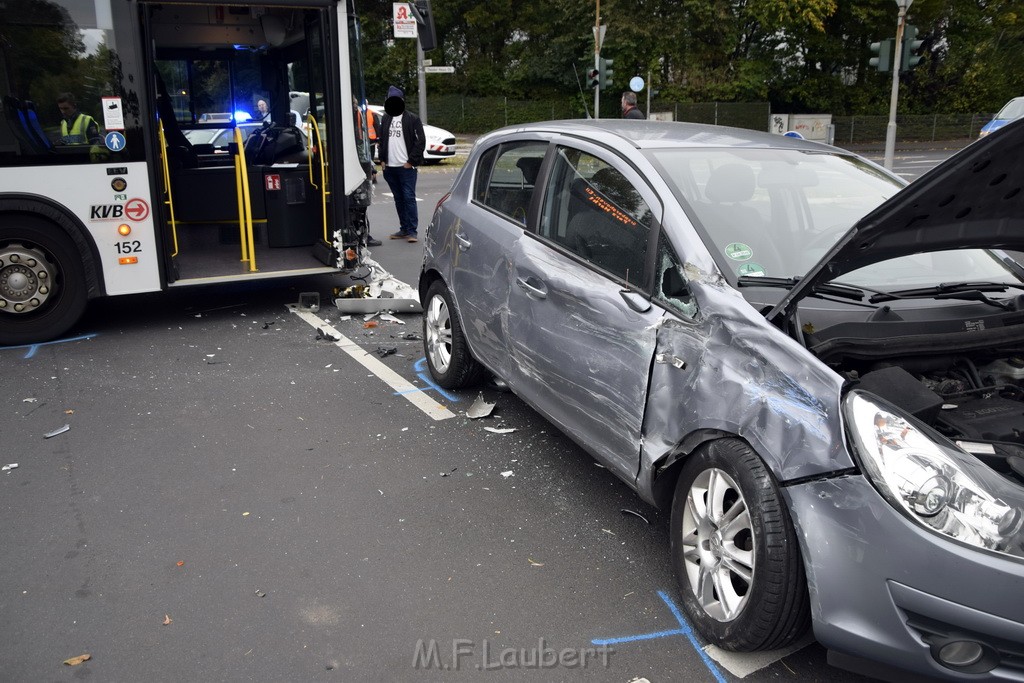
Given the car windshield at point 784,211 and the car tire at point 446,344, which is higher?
the car windshield at point 784,211

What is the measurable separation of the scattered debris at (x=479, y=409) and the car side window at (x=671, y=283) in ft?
7.16

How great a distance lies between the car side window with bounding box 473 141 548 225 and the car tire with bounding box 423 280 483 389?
709mm

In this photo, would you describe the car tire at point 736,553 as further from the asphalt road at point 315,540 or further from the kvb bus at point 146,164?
the kvb bus at point 146,164

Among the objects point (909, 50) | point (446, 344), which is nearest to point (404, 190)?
→ point (446, 344)

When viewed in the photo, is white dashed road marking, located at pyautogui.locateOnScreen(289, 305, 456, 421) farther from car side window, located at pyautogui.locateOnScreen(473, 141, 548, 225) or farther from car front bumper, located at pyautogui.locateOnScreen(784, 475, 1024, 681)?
car front bumper, located at pyautogui.locateOnScreen(784, 475, 1024, 681)

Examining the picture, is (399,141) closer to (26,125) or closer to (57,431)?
(26,125)

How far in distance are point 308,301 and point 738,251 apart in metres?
5.76

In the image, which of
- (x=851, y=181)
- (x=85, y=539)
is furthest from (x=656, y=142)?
(x=85, y=539)

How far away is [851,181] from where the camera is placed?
14.3 feet

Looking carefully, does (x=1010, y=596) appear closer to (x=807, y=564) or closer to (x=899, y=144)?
(x=807, y=564)

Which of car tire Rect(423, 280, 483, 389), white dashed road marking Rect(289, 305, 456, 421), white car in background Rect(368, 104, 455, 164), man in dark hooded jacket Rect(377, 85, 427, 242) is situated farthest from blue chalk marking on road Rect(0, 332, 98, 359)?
white car in background Rect(368, 104, 455, 164)

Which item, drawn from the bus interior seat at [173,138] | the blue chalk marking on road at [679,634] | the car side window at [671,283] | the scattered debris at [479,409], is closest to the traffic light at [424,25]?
the bus interior seat at [173,138]

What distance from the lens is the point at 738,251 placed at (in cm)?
362

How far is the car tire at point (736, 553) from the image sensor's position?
109 inches
